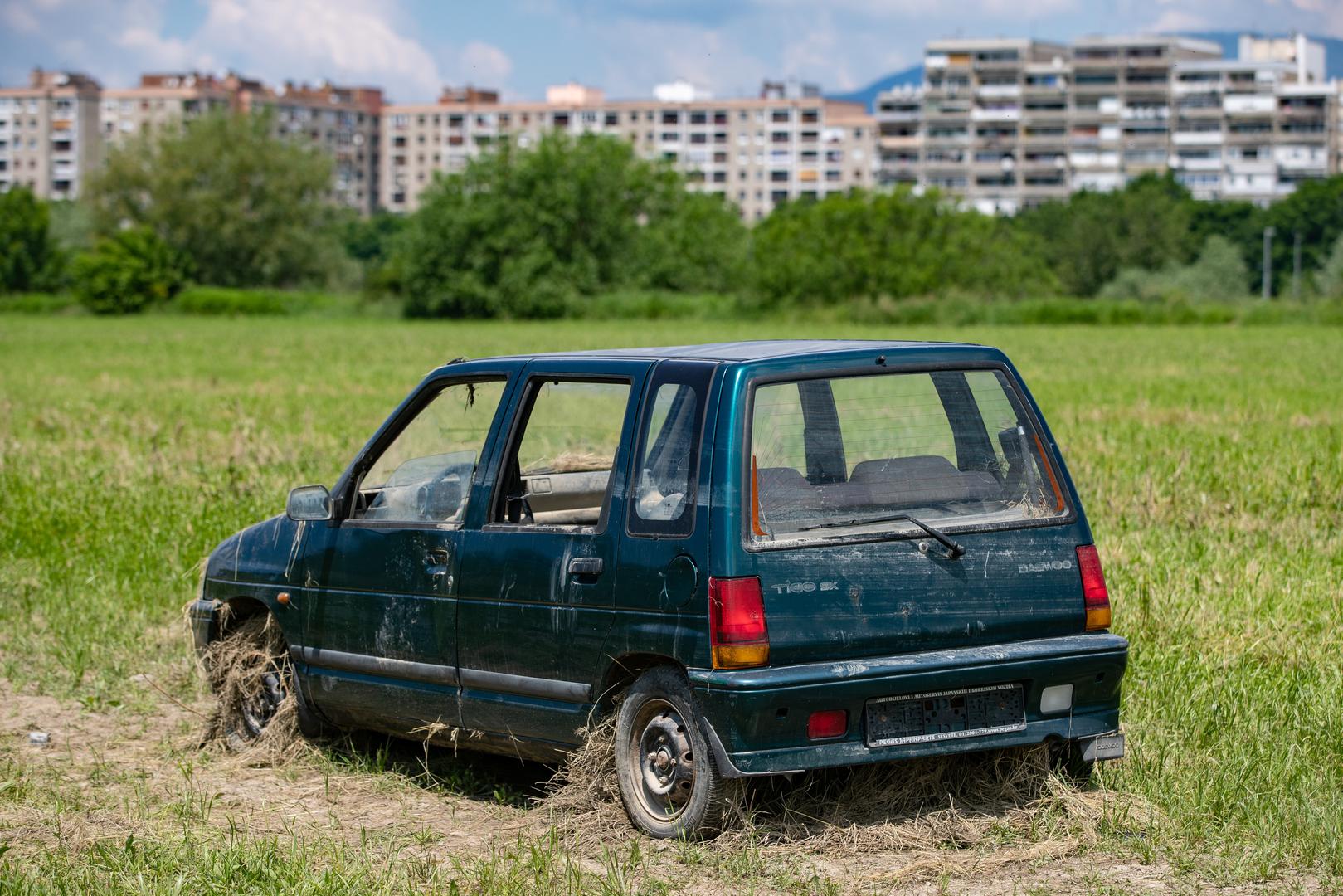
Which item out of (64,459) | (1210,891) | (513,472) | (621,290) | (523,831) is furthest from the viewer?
(621,290)

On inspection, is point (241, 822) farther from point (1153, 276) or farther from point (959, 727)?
point (1153, 276)

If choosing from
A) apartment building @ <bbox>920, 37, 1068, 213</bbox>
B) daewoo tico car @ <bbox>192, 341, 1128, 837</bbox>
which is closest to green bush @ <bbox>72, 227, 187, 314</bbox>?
daewoo tico car @ <bbox>192, 341, 1128, 837</bbox>

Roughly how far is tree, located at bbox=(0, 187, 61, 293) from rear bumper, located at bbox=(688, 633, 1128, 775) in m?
121

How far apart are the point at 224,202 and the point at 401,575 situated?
112419 millimetres

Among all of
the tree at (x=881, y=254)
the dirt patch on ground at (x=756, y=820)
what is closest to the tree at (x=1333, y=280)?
the tree at (x=881, y=254)

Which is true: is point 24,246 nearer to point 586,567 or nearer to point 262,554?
point 262,554

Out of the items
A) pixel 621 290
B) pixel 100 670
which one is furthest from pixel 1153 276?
pixel 100 670

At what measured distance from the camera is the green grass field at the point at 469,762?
18.0 ft

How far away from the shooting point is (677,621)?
5.57 metres

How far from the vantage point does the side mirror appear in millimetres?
7297

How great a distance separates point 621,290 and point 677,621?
89074mm

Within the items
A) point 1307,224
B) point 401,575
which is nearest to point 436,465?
point 401,575

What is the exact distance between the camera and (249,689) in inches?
309

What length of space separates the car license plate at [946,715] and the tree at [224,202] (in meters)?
110
